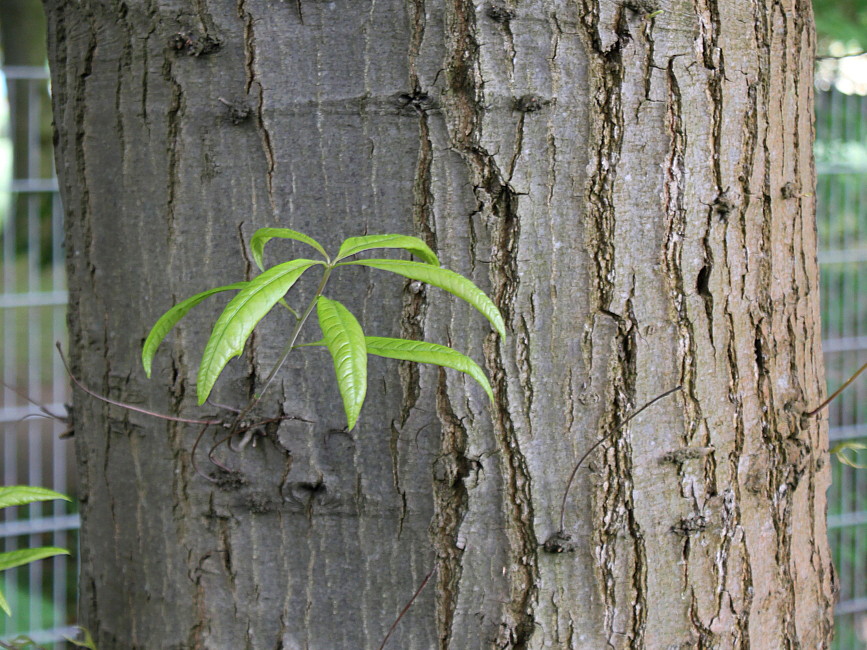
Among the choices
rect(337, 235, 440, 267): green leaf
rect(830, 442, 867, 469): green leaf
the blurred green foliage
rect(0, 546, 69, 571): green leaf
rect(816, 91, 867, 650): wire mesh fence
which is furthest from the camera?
the blurred green foliage

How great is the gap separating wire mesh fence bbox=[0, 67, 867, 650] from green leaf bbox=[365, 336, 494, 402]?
2927 millimetres

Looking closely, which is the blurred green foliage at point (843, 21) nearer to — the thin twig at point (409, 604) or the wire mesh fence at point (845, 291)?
the wire mesh fence at point (845, 291)

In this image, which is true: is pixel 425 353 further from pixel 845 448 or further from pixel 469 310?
pixel 845 448

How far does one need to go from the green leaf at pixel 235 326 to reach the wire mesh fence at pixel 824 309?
9.67ft

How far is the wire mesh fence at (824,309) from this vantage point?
3.23m

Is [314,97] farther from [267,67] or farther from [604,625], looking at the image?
[604,625]

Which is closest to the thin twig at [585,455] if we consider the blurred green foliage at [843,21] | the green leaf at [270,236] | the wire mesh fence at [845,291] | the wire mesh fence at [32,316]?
the green leaf at [270,236]

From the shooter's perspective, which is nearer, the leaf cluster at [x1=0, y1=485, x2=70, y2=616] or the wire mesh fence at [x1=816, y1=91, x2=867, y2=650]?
the leaf cluster at [x1=0, y1=485, x2=70, y2=616]

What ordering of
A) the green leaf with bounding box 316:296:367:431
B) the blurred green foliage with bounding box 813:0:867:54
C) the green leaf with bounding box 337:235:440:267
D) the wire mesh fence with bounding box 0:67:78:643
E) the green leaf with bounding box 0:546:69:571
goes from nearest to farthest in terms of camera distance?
the green leaf with bounding box 316:296:367:431 < the green leaf with bounding box 337:235:440:267 < the green leaf with bounding box 0:546:69:571 < the wire mesh fence with bounding box 0:67:78:643 < the blurred green foliage with bounding box 813:0:867:54

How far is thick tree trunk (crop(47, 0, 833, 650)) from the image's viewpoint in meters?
0.81

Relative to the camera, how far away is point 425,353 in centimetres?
66

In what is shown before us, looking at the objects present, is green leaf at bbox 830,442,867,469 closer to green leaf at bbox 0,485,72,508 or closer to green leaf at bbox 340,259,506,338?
green leaf at bbox 340,259,506,338

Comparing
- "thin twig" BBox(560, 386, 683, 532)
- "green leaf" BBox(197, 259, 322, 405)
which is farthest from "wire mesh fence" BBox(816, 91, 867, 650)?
"green leaf" BBox(197, 259, 322, 405)

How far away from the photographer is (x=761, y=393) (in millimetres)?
917
